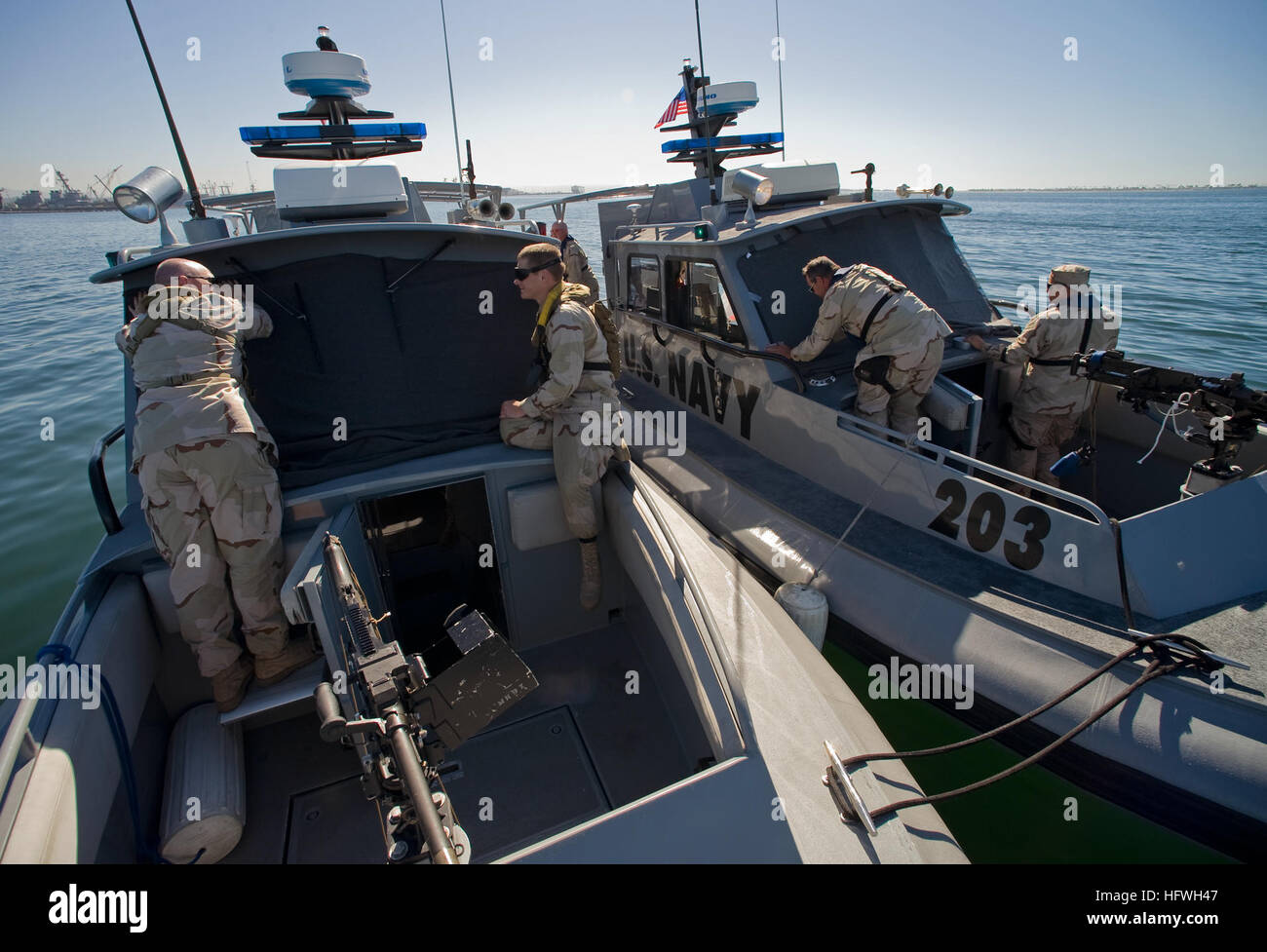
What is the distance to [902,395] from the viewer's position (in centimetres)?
415

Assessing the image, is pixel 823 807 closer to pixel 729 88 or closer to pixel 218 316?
pixel 218 316

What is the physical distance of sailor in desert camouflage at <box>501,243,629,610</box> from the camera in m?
3.20

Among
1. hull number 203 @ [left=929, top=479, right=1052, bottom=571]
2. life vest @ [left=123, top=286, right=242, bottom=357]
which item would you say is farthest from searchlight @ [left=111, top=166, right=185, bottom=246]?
hull number 203 @ [left=929, top=479, right=1052, bottom=571]

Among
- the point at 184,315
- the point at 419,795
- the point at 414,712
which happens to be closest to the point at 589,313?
the point at 184,315

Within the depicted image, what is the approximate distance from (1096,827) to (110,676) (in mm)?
3947

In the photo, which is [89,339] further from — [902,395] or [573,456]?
[902,395]

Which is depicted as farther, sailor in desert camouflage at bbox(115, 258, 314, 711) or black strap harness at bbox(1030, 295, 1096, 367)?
black strap harness at bbox(1030, 295, 1096, 367)

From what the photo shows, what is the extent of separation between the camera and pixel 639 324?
6484 mm

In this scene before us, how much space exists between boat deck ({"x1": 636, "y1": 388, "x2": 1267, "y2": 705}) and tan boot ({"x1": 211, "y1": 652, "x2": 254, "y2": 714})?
3.12 meters

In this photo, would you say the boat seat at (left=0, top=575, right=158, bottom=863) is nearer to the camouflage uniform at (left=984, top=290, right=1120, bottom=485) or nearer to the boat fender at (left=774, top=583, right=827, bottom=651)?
the boat fender at (left=774, top=583, right=827, bottom=651)

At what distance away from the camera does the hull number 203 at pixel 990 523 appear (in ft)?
10.2

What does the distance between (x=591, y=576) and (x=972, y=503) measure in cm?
212

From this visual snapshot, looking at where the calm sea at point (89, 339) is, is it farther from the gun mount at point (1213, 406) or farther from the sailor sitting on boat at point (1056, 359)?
the gun mount at point (1213, 406)
